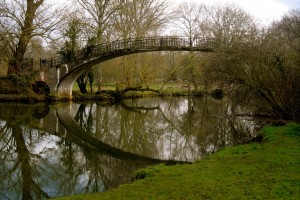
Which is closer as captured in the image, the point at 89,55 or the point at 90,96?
the point at 89,55

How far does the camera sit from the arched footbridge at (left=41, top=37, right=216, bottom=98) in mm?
25969

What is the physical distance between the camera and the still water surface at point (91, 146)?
24.0 feet

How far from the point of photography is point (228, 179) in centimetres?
581

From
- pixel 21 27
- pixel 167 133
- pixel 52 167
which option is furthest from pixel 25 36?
pixel 52 167

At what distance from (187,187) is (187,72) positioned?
1389 inches

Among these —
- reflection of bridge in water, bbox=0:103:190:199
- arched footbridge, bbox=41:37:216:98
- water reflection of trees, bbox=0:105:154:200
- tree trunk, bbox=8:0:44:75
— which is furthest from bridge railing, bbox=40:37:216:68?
water reflection of trees, bbox=0:105:154:200

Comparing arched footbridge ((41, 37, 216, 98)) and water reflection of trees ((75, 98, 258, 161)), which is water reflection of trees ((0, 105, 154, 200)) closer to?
water reflection of trees ((75, 98, 258, 161))

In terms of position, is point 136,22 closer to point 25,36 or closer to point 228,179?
point 25,36

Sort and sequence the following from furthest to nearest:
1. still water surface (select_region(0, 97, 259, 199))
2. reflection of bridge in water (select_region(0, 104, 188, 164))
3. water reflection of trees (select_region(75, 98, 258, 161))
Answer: water reflection of trees (select_region(75, 98, 258, 161)) → reflection of bridge in water (select_region(0, 104, 188, 164)) → still water surface (select_region(0, 97, 259, 199))

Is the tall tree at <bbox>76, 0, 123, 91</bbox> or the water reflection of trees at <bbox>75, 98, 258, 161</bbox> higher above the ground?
the tall tree at <bbox>76, 0, 123, 91</bbox>

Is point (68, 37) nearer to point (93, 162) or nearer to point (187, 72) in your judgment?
point (187, 72)

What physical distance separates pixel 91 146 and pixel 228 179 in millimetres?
6484

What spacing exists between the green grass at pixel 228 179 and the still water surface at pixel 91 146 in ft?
4.47

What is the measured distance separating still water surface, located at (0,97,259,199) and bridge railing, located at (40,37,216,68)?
811 cm
